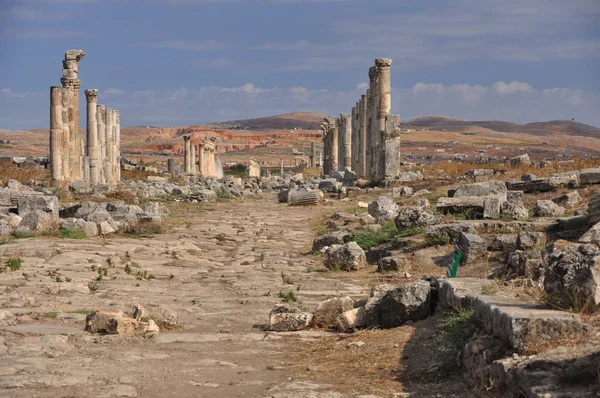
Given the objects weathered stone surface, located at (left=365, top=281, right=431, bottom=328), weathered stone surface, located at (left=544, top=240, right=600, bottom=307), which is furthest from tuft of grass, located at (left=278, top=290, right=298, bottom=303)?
weathered stone surface, located at (left=544, top=240, right=600, bottom=307)

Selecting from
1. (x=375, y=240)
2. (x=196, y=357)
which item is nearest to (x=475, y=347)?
(x=196, y=357)

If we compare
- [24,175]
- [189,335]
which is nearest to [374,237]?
[189,335]

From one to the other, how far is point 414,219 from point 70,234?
19.4 ft

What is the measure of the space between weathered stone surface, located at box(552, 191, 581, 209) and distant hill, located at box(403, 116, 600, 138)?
138010 mm

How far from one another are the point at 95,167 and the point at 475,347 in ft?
106

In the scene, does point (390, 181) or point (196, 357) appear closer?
point (196, 357)

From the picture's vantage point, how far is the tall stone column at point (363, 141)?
38.3 m

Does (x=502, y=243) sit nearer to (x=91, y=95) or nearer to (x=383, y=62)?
(x=383, y=62)

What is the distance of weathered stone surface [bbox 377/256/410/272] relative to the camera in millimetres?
11508

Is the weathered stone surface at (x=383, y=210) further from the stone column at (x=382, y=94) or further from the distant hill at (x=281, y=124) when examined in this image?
the distant hill at (x=281, y=124)

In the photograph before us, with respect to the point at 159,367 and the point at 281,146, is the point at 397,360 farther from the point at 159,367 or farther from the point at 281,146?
the point at 281,146

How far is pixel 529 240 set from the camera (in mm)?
10570

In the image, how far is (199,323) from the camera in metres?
8.41

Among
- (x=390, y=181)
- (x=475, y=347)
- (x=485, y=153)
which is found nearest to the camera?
(x=475, y=347)
